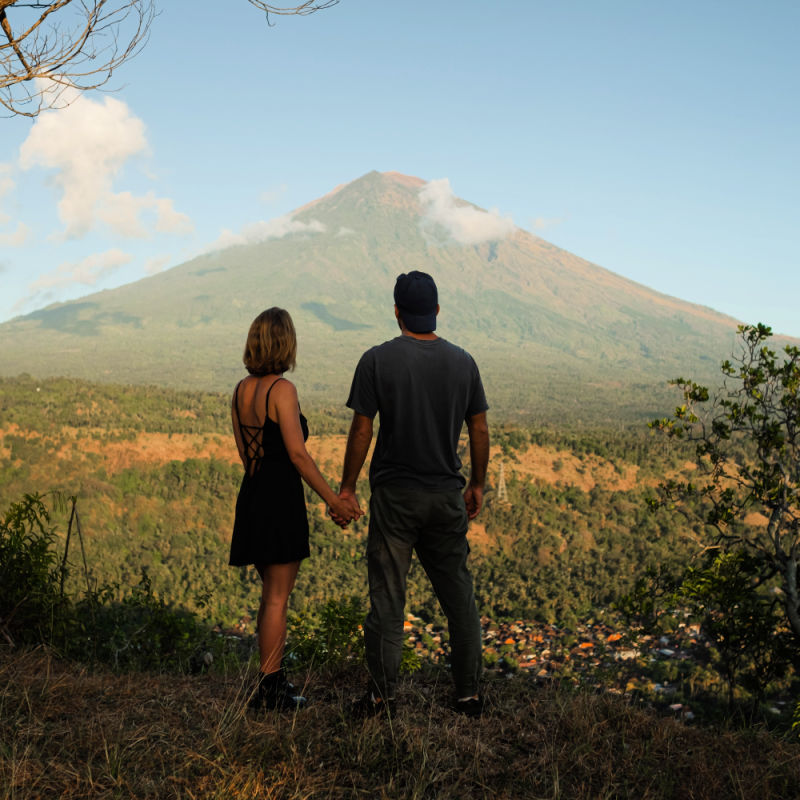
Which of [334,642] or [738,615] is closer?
[334,642]

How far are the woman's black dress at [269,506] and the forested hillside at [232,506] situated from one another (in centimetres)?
1350

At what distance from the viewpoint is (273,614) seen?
3168mm

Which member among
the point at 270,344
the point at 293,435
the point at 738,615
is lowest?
the point at 738,615

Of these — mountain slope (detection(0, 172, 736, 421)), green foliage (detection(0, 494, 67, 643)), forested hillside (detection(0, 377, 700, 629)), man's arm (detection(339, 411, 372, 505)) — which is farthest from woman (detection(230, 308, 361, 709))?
mountain slope (detection(0, 172, 736, 421))

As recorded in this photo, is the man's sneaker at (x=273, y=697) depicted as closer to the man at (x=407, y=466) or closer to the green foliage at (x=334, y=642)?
the man at (x=407, y=466)

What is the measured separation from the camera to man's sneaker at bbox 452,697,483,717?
3.32m

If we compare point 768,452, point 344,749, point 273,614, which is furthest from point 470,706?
point 768,452

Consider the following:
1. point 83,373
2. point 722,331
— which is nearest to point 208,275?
point 83,373

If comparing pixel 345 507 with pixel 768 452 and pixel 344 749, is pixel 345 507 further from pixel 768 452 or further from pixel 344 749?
pixel 768 452

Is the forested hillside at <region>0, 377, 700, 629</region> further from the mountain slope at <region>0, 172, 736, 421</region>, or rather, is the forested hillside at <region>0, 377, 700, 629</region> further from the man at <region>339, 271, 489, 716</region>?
the mountain slope at <region>0, 172, 736, 421</region>

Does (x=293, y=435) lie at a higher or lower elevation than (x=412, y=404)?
lower

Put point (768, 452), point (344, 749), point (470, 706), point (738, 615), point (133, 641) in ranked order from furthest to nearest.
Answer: point (768, 452) < point (738, 615) < point (133, 641) < point (470, 706) < point (344, 749)

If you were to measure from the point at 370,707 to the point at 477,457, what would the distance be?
1.32m

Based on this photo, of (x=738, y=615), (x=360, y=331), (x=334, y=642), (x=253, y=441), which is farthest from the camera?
(x=360, y=331)
